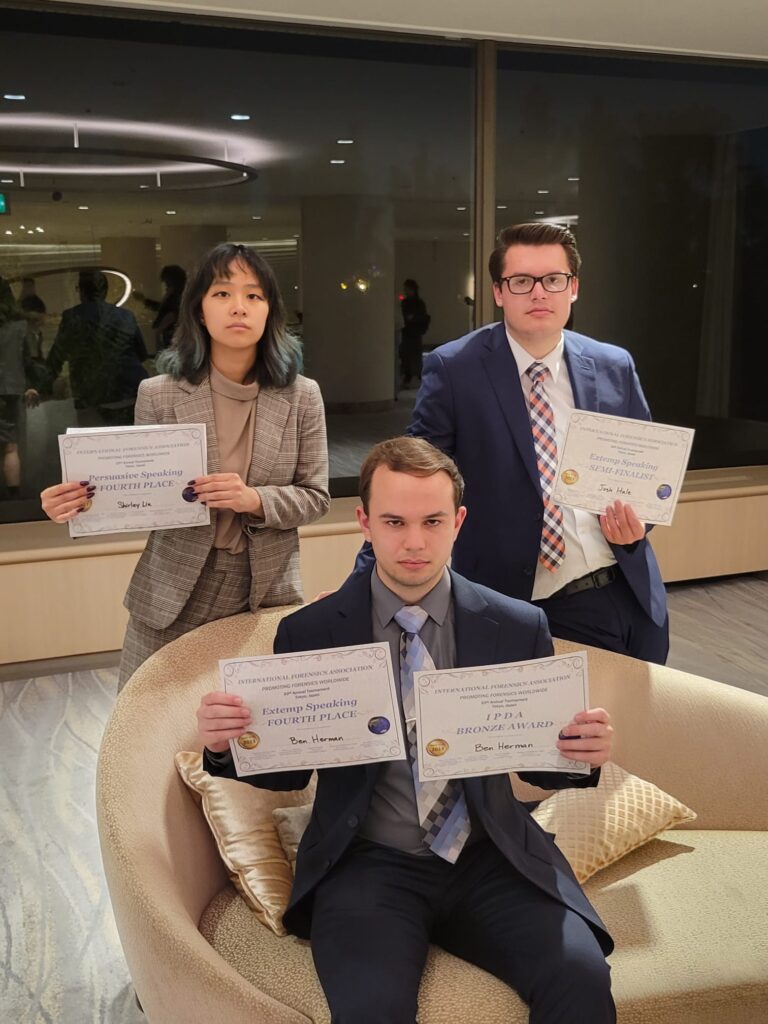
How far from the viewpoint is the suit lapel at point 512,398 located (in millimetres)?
2412

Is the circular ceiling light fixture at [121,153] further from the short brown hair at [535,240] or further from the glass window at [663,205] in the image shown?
the short brown hair at [535,240]

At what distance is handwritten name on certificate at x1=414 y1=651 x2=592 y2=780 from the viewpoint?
1646mm

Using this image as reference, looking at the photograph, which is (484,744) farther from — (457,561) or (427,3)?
(427,3)

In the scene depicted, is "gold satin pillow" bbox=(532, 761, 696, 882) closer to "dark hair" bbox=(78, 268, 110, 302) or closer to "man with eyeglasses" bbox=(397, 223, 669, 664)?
"man with eyeglasses" bbox=(397, 223, 669, 664)

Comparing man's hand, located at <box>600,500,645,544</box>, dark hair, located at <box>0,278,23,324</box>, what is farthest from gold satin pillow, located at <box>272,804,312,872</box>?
dark hair, located at <box>0,278,23,324</box>

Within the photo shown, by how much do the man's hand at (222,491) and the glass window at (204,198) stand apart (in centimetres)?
285

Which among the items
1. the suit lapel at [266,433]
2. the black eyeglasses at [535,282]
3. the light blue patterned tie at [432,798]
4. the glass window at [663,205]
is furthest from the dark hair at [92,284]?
the light blue patterned tie at [432,798]

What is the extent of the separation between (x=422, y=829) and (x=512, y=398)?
106cm

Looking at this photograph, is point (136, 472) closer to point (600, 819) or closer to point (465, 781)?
point (465, 781)

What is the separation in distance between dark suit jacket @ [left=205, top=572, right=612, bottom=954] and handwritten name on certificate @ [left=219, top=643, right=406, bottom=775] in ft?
0.40

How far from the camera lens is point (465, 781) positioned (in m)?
1.80

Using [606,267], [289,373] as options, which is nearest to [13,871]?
[289,373]

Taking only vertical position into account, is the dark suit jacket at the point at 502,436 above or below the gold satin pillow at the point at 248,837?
above

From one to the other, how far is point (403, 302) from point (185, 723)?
358cm
